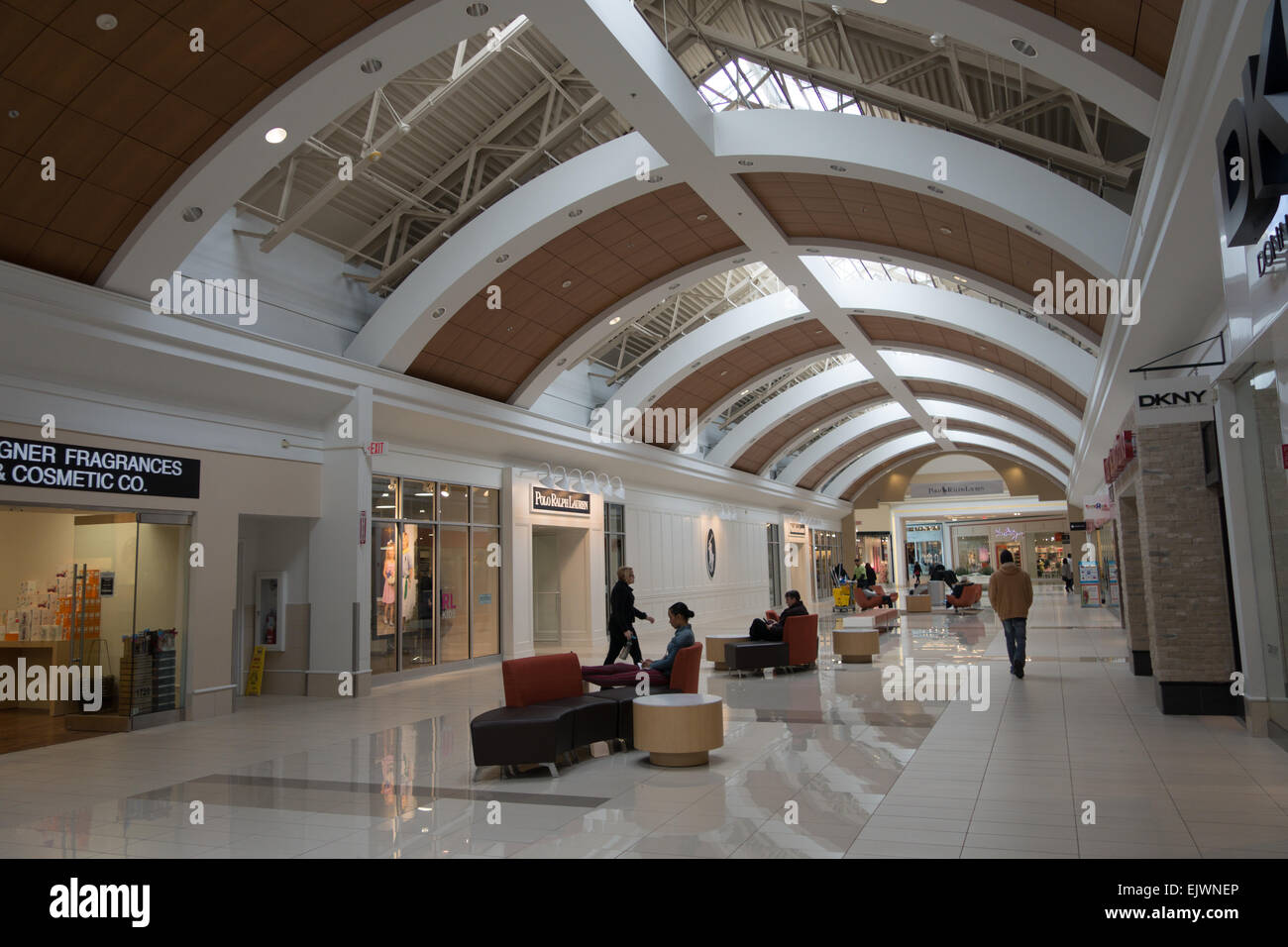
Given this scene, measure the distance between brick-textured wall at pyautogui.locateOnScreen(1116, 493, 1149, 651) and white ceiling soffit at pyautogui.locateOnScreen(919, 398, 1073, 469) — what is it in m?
14.9

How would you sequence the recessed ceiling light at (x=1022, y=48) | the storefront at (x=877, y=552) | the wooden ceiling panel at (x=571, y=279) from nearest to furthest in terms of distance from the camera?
the recessed ceiling light at (x=1022, y=48), the wooden ceiling panel at (x=571, y=279), the storefront at (x=877, y=552)

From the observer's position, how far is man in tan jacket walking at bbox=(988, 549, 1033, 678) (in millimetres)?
11039

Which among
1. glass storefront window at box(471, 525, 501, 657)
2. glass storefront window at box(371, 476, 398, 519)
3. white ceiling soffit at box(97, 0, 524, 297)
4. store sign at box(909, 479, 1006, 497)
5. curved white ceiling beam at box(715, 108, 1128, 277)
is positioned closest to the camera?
white ceiling soffit at box(97, 0, 524, 297)

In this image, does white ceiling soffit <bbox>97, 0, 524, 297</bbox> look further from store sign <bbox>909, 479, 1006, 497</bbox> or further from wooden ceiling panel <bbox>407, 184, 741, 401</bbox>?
store sign <bbox>909, 479, 1006, 497</bbox>

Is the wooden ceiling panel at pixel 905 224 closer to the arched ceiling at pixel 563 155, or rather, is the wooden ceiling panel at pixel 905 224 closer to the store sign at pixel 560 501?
the arched ceiling at pixel 563 155

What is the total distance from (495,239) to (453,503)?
558 centimetres

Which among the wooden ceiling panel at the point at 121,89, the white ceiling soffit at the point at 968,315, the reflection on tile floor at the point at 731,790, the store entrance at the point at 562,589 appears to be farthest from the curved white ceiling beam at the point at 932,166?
the store entrance at the point at 562,589

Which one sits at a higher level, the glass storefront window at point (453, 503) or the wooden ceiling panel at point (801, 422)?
the wooden ceiling panel at point (801, 422)

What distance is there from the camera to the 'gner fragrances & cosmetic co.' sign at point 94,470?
8562 mm

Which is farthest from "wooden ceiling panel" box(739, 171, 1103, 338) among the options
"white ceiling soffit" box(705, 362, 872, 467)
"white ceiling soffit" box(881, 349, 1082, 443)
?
"white ceiling soffit" box(705, 362, 872, 467)

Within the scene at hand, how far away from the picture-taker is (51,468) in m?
8.87

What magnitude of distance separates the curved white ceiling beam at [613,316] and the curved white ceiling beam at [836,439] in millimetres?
16938
